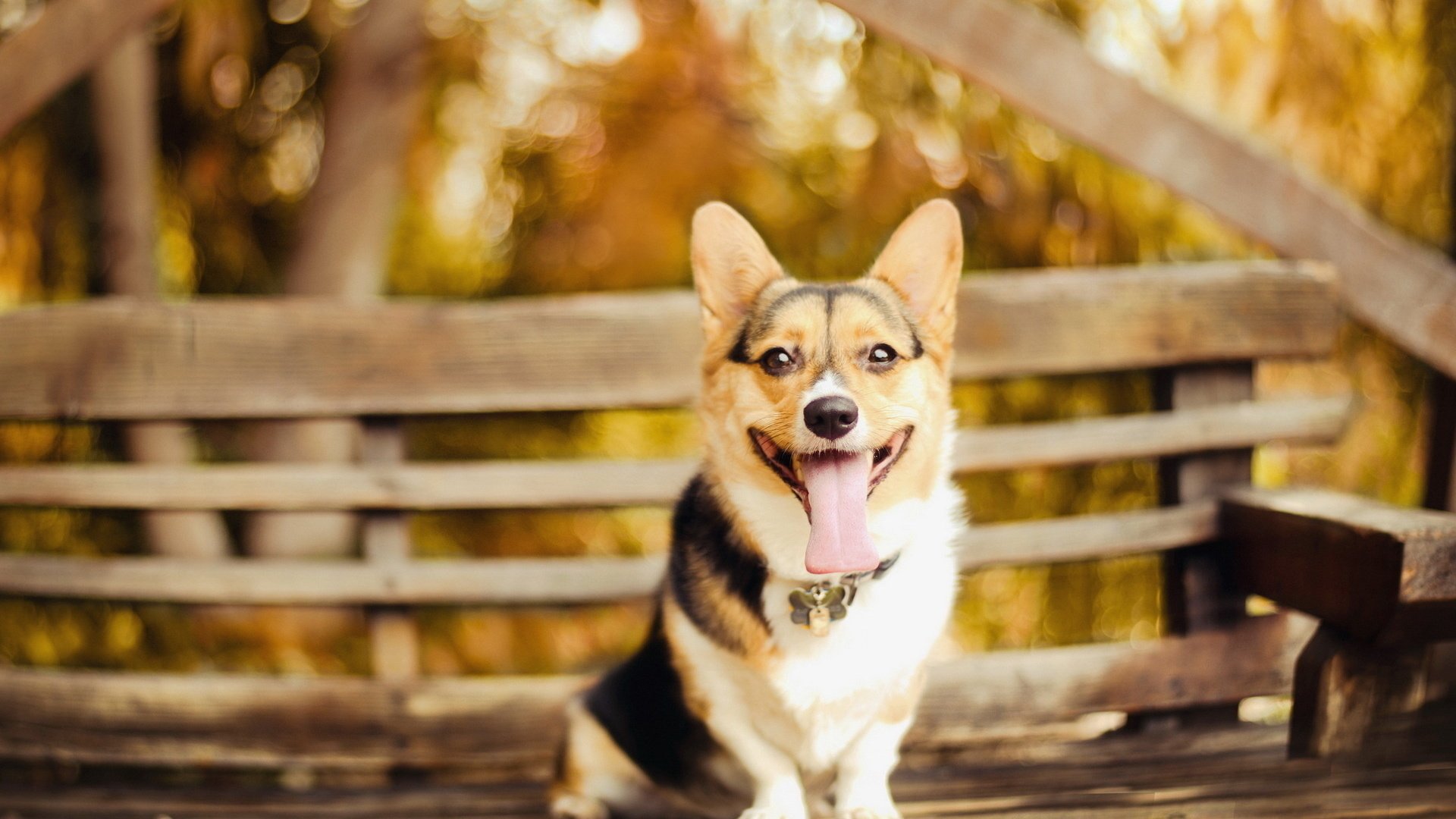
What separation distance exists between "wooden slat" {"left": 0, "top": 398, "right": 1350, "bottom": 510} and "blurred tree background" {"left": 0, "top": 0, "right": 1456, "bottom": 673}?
0.66 meters

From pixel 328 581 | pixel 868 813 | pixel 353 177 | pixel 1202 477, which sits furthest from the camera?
pixel 353 177

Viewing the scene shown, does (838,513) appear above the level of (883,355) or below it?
below

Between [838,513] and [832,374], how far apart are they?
0.30 meters

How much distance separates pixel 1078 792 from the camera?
1.99 m

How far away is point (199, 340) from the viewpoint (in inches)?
95.7

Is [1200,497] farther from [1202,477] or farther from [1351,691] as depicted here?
[1351,691]

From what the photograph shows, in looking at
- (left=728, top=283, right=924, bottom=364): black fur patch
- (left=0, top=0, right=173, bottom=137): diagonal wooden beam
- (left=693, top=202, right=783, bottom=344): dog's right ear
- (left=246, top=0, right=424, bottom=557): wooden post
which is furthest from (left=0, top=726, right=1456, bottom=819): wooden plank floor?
(left=0, top=0, right=173, bottom=137): diagonal wooden beam

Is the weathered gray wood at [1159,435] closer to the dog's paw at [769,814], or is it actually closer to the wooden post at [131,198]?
the dog's paw at [769,814]

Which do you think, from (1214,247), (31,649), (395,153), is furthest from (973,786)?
(31,649)

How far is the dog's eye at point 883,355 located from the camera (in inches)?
76.1

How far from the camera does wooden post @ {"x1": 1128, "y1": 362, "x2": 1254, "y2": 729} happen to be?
2500 millimetres

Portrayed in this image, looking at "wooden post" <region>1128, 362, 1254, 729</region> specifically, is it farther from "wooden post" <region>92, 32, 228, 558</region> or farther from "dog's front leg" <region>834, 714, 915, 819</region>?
"wooden post" <region>92, 32, 228, 558</region>

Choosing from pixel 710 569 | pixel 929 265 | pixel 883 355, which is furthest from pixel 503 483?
pixel 929 265

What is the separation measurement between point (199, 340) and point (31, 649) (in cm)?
216
